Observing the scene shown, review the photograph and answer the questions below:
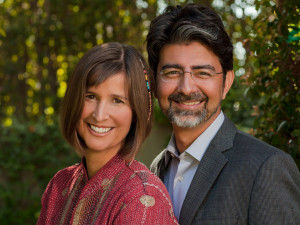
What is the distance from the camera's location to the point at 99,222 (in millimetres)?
1797

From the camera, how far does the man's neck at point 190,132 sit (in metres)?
2.52

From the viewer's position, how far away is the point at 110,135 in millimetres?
2006

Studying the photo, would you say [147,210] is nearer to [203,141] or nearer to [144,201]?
[144,201]

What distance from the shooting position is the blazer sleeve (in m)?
1.96

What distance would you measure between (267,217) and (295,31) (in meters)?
1.10

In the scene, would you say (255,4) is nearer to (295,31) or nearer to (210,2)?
(295,31)

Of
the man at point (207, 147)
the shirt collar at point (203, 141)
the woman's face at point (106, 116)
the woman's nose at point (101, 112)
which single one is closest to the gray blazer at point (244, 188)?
the man at point (207, 147)

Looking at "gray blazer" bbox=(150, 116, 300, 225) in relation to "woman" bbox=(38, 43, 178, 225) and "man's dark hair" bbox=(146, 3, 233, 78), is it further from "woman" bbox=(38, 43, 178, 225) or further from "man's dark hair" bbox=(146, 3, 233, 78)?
"man's dark hair" bbox=(146, 3, 233, 78)

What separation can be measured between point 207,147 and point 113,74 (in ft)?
2.57

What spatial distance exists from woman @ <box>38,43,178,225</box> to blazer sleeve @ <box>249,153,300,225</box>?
417 mm

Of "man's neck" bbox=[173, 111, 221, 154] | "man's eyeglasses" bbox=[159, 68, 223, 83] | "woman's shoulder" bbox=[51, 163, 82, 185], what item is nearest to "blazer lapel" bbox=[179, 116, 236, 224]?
"man's neck" bbox=[173, 111, 221, 154]

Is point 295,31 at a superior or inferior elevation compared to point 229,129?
superior

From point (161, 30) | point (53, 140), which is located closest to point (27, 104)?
point (53, 140)

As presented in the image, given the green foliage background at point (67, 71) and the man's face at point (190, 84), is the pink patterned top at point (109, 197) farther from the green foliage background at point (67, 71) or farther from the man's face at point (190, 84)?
the green foliage background at point (67, 71)
